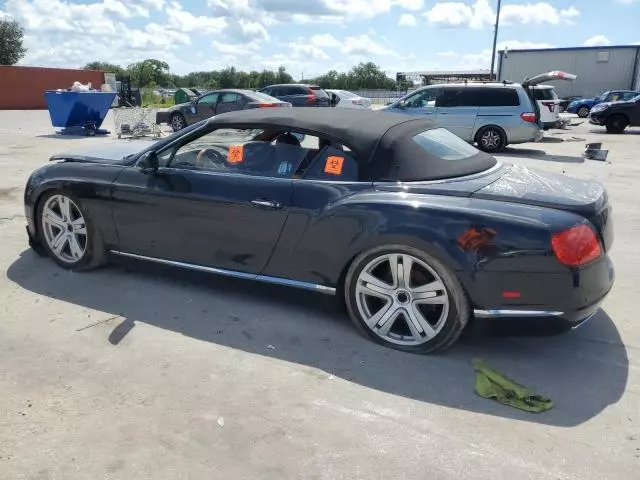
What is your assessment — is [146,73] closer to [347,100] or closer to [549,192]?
[347,100]

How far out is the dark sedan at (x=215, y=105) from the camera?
17094 mm

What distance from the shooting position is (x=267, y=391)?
115 inches

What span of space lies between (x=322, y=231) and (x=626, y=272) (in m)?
2.90

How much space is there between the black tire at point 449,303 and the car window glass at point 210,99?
15.5 meters

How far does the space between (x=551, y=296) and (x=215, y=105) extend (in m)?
16.2

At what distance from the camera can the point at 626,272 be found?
15.5 ft

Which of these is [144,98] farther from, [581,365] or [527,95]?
[581,365]

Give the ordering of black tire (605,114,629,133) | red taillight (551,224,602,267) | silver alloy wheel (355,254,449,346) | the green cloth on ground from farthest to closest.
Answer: black tire (605,114,629,133) → silver alloy wheel (355,254,449,346) → red taillight (551,224,602,267) → the green cloth on ground

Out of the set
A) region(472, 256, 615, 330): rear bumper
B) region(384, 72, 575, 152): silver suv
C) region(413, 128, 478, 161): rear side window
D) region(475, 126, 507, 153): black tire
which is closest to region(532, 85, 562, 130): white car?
region(384, 72, 575, 152): silver suv

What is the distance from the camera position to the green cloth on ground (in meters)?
2.78

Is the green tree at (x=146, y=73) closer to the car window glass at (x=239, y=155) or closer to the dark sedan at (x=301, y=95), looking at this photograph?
the dark sedan at (x=301, y=95)

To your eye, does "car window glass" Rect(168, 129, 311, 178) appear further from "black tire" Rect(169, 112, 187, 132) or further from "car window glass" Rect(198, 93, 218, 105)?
"black tire" Rect(169, 112, 187, 132)

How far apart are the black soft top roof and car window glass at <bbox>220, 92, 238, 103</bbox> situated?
13959 mm

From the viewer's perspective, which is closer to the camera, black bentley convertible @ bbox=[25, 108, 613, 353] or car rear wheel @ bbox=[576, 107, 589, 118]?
black bentley convertible @ bbox=[25, 108, 613, 353]
